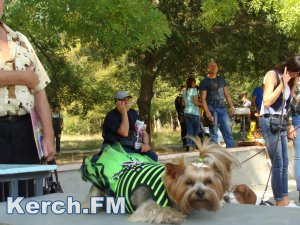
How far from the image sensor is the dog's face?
135 inches

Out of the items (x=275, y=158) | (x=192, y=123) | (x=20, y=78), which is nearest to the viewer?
(x=20, y=78)

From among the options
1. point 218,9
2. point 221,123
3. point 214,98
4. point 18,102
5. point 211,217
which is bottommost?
point 211,217

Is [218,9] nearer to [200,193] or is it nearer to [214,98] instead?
[214,98]

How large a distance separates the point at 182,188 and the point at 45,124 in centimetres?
100

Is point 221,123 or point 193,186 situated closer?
point 193,186

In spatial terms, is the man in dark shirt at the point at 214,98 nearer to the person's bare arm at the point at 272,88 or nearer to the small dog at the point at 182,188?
the person's bare arm at the point at 272,88

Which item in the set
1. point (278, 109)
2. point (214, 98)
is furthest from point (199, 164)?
point (214, 98)

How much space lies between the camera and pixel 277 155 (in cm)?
653

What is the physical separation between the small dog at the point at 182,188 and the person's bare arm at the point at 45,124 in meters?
0.58

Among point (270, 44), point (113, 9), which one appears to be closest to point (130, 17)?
point (113, 9)

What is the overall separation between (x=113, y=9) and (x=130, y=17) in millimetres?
335

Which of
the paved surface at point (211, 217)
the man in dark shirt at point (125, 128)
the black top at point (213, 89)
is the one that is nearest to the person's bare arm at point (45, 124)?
the paved surface at point (211, 217)

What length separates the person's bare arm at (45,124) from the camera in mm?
3734

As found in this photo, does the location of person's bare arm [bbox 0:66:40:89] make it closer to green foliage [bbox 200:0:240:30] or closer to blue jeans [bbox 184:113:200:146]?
green foliage [bbox 200:0:240:30]
